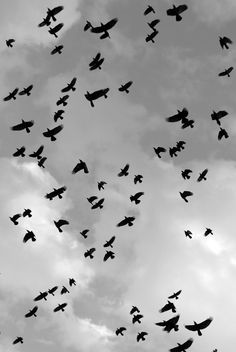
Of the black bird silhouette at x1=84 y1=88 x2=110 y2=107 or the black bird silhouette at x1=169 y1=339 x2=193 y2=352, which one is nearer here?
the black bird silhouette at x1=169 y1=339 x2=193 y2=352

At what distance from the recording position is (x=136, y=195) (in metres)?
66.9

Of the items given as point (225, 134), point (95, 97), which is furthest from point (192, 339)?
point (95, 97)

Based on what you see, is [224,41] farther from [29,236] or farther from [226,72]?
[29,236]

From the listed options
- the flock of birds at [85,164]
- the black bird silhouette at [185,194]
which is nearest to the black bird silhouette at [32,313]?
the flock of birds at [85,164]

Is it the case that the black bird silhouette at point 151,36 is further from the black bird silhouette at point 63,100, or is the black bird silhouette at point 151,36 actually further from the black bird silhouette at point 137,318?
the black bird silhouette at point 137,318

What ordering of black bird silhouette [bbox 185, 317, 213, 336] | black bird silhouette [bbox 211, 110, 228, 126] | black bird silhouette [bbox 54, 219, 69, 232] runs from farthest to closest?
black bird silhouette [bbox 54, 219, 69, 232] < black bird silhouette [bbox 211, 110, 228, 126] < black bird silhouette [bbox 185, 317, 213, 336]

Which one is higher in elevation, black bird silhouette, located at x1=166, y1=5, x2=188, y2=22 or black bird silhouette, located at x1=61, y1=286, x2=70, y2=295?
black bird silhouette, located at x1=166, y1=5, x2=188, y2=22

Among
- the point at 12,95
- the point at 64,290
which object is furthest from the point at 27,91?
the point at 64,290

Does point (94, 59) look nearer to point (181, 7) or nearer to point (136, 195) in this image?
point (181, 7)

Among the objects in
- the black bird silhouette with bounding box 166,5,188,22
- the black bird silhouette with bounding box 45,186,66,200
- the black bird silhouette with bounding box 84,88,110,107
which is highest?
the black bird silhouette with bounding box 166,5,188,22

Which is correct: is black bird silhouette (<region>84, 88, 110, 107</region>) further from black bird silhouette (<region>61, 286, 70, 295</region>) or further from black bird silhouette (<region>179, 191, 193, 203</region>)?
black bird silhouette (<region>61, 286, 70, 295</region>)

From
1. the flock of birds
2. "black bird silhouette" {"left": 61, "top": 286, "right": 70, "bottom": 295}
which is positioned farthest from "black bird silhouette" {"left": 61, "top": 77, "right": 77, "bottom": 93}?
"black bird silhouette" {"left": 61, "top": 286, "right": 70, "bottom": 295}

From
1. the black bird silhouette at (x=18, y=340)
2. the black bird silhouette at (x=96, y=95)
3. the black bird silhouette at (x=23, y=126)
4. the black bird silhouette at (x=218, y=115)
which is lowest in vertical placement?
the black bird silhouette at (x=18, y=340)

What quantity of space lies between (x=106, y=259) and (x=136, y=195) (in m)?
8.44
